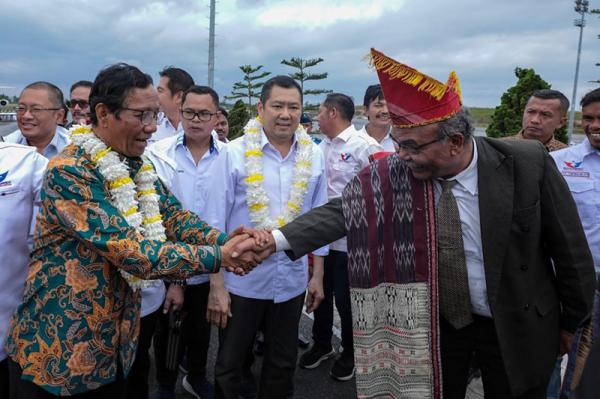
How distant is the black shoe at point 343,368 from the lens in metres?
4.24

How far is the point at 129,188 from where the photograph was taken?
2.38 m

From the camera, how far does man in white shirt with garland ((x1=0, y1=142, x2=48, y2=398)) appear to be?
2.32 m

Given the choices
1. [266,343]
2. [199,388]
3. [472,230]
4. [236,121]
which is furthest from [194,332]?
[236,121]

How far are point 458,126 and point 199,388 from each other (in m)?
2.91

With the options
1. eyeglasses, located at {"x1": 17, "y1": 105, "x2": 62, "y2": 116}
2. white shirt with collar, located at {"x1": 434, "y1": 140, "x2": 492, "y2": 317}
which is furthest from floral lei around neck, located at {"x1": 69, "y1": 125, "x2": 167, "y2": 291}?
eyeglasses, located at {"x1": 17, "y1": 105, "x2": 62, "y2": 116}

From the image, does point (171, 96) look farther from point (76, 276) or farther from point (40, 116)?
point (76, 276)

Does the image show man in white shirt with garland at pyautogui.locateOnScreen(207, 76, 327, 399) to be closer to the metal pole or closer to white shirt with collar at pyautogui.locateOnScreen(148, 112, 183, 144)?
white shirt with collar at pyautogui.locateOnScreen(148, 112, 183, 144)

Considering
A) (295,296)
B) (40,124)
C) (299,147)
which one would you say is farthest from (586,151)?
(40,124)

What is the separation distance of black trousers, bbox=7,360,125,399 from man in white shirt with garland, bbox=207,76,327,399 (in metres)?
0.88

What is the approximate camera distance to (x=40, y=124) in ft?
13.1

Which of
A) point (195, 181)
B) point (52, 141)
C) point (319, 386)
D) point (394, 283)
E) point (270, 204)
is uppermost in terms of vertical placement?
point (52, 141)

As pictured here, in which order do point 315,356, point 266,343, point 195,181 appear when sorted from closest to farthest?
point 266,343
point 195,181
point 315,356

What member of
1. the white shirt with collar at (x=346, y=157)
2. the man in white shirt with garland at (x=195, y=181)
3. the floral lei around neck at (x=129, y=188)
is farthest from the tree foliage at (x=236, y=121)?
the floral lei around neck at (x=129, y=188)

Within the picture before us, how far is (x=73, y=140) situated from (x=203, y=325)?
2120mm
